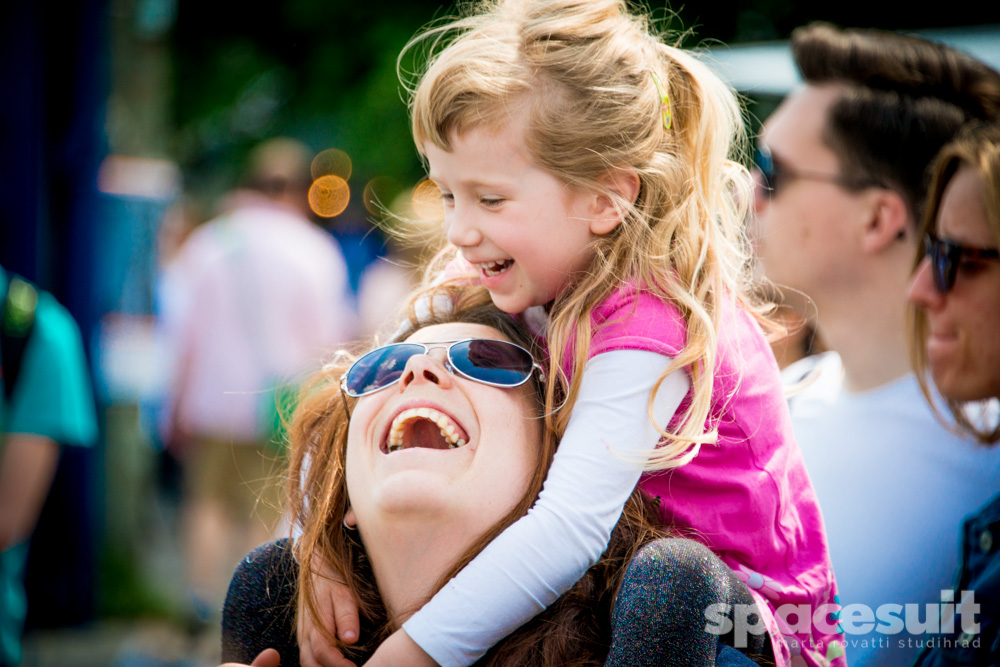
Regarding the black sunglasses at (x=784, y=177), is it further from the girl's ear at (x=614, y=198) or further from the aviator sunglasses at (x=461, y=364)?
the aviator sunglasses at (x=461, y=364)

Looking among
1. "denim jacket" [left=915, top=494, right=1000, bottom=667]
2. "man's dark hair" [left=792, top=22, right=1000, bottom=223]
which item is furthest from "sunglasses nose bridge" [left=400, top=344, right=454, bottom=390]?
"man's dark hair" [left=792, top=22, right=1000, bottom=223]

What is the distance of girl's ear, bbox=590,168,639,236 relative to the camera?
1.81m

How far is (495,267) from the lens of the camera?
185 cm

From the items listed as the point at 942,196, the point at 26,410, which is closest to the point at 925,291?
the point at 942,196

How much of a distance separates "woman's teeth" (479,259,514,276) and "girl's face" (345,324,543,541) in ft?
0.66

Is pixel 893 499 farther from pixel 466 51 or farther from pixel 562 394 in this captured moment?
pixel 466 51

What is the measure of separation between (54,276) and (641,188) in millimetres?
5116

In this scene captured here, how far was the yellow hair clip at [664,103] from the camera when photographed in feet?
6.01

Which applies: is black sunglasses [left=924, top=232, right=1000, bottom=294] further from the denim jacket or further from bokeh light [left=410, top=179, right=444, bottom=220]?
bokeh light [left=410, top=179, right=444, bottom=220]

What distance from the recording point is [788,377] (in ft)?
9.00

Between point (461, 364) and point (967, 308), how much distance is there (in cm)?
136

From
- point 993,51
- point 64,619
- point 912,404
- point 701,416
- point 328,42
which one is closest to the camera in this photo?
point 701,416

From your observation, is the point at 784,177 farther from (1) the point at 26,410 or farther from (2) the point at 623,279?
(1) the point at 26,410

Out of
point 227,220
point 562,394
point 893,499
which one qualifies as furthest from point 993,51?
point 227,220
